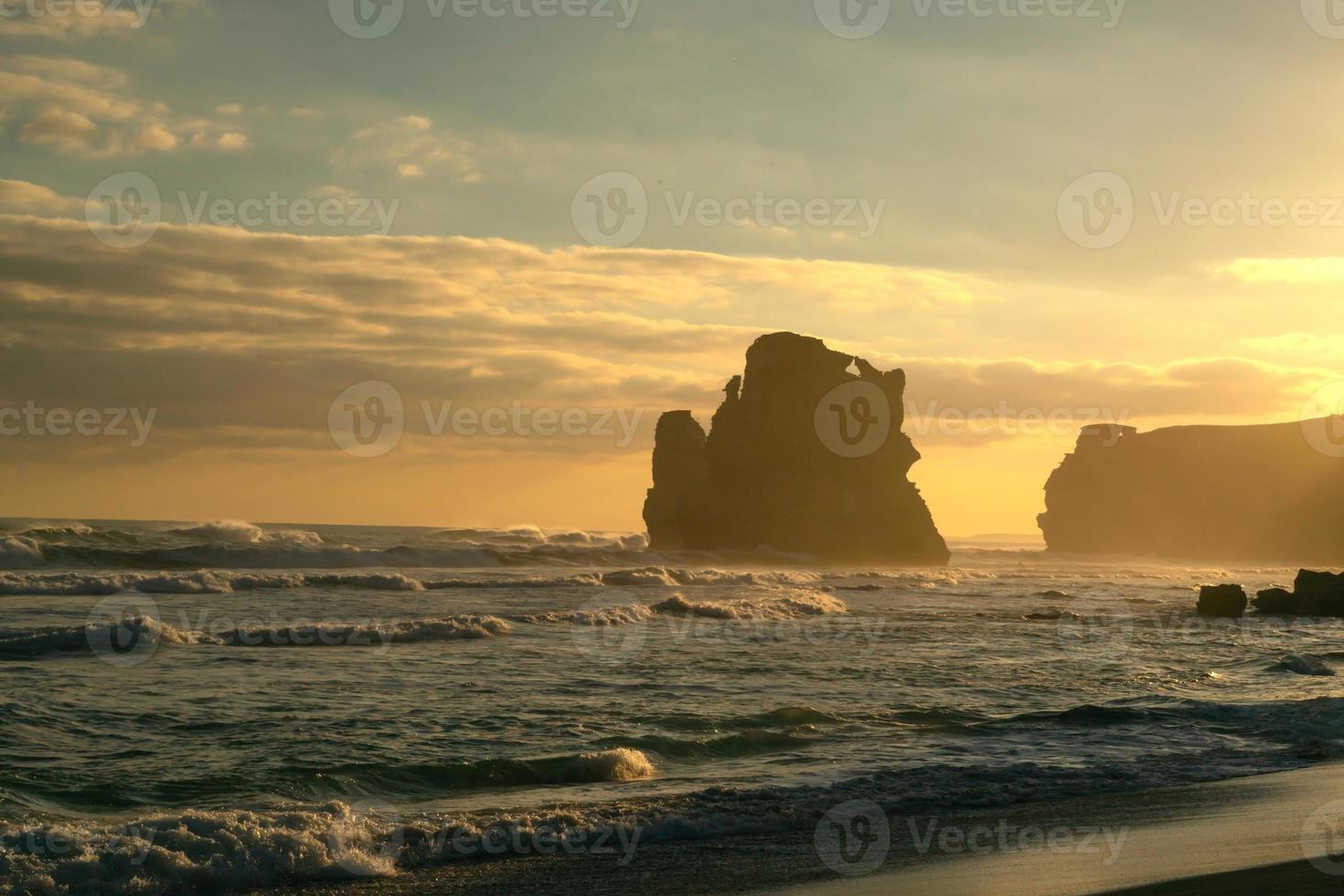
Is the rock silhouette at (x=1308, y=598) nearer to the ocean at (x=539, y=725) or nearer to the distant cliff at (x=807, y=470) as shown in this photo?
the ocean at (x=539, y=725)

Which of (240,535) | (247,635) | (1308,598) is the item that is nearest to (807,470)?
(240,535)

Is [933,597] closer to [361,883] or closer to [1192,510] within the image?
[361,883]

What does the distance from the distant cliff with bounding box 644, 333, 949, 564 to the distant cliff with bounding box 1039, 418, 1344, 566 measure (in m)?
62.8

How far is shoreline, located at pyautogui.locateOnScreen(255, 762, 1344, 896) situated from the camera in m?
7.56

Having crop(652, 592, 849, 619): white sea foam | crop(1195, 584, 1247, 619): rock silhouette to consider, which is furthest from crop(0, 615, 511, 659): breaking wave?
crop(1195, 584, 1247, 619): rock silhouette

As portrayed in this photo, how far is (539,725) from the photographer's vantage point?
44.2 feet

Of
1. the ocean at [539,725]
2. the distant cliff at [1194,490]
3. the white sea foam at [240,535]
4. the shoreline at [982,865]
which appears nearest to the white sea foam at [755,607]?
the ocean at [539,725]

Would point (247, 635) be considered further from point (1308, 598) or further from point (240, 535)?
point (240, 535)

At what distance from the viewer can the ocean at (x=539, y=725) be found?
873 cm

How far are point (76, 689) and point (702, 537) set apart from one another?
71835mm

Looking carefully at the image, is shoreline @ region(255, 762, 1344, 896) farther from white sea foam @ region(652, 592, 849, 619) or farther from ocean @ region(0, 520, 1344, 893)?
white sea foam @ region(652, 592, 849, 619)

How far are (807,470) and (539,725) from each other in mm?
73988

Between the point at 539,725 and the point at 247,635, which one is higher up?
the point at 539,725

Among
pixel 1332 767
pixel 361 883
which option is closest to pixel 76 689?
pixel 361 883
